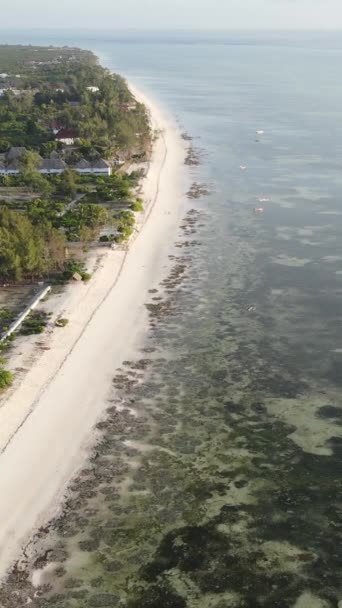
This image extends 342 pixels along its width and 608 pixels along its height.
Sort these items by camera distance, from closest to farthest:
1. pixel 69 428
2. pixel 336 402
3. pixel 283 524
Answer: pixel 283 524 < pixel 69 428 < pixel 336 402

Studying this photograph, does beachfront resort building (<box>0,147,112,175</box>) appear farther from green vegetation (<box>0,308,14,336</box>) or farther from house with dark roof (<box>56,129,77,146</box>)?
green vegetation (<box>0,308,14,336</box>)

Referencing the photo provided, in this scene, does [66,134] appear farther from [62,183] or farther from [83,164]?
[62,183]

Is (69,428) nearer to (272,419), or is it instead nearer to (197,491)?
(197,491)

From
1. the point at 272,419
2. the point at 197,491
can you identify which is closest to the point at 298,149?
the point at 272,419

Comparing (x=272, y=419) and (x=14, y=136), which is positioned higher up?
(x=14, y=136)

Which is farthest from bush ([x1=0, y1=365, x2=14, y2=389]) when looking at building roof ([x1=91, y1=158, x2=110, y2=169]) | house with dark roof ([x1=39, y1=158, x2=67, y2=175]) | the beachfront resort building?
building roof ([x1=91, y1=158, x2=110, y2=169])
